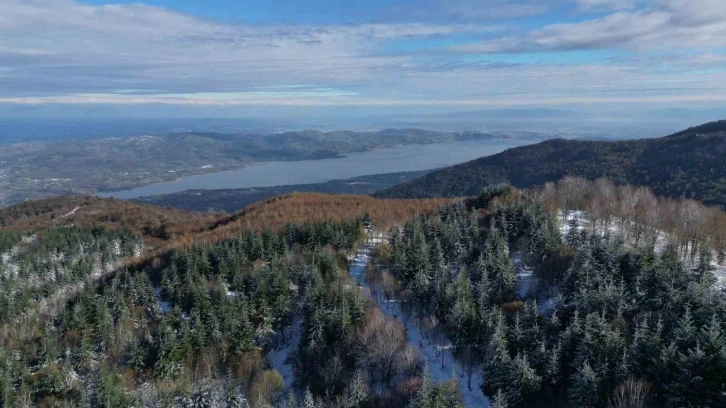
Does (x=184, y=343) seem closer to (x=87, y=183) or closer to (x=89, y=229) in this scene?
(x=89, y=229)

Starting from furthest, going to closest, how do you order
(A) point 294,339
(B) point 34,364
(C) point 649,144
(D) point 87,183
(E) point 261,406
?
(D) point 87,183, (C) point 649,144, (A) point 294,339, (B) point 34,364, (E) point 261,406

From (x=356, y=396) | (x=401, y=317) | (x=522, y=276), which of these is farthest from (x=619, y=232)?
(x=356, y=396)

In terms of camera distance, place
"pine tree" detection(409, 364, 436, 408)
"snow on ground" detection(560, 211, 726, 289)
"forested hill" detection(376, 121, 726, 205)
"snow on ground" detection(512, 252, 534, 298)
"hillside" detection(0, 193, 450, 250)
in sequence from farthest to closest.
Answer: "forested hill" detection(376, 121, 726, 205) < "hillside" detection(0, 193, 450, 250) < "snow on ground" detection(512, 252, 534, 298) < "snow on ground" detection(560, 211, 726, 289) < "pine tree" detection(409, 364, 436, 408)

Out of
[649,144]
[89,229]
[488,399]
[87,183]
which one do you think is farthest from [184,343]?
[87,183]

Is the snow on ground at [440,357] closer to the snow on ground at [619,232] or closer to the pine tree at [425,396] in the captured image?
the pine tree at [425,396]

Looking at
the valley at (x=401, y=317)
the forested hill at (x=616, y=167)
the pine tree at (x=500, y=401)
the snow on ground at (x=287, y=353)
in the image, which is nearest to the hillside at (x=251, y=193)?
the forested hill at (x=616, y=167)

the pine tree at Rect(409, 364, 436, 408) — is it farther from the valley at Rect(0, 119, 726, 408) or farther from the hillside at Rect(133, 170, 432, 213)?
the hillside at Rect(133, 170, 432, 213)

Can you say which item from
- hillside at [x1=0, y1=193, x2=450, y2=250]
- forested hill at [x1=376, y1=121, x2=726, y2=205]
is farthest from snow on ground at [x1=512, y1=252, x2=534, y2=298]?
forested hill at [x1=376, y1=121, x2=726, y2=205]
